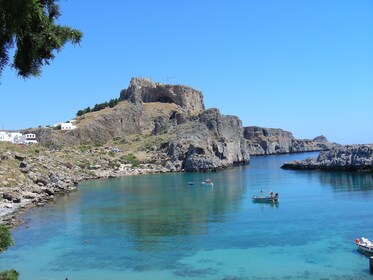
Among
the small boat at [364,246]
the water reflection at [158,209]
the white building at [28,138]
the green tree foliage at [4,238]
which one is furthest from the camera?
the white building at [28,138]

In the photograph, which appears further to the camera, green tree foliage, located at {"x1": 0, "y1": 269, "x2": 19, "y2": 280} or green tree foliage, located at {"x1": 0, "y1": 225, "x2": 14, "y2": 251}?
green tree foliage, located at {"x1": 0, "y1": 269, "x2": 19, "y2": 280}

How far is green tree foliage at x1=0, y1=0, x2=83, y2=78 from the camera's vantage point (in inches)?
332

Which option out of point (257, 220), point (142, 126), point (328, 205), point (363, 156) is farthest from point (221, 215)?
point (142, 126)

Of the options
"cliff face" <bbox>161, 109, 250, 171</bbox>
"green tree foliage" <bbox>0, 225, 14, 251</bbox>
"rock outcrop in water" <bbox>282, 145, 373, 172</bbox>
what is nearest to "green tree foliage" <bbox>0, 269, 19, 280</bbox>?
"green tree foliage" <bbox>0, 225, 14, 251</bbox>

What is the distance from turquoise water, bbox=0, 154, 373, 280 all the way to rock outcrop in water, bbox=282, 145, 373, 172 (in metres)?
41.3

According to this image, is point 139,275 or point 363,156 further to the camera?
point 363,156

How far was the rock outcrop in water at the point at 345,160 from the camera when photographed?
364ft

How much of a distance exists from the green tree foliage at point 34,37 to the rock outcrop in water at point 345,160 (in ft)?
358

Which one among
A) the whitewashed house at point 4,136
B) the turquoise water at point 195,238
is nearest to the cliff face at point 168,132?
the whitewashed house at point 4,136

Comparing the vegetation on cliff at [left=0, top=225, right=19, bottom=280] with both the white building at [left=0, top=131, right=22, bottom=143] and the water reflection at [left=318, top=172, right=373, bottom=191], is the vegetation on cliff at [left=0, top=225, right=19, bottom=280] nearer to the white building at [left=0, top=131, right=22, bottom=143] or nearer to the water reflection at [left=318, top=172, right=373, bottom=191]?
the water reflection at [left=318, top=172, right=373, bottom=191]

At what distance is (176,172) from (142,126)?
51219mm

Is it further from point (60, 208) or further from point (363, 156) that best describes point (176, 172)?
point (60, 208)

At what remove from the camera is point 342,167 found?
11675cm

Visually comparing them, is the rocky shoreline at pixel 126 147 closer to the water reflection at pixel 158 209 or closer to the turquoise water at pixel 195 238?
the water reflection at pixel 158 209
